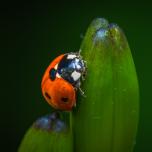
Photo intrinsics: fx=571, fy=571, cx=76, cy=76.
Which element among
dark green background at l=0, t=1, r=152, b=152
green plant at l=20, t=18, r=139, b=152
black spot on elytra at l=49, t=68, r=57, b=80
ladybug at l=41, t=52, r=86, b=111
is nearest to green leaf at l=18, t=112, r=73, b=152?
green plant at l=20, t=18, r=139, b=152

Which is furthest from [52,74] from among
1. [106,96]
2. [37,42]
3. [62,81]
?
[37,42]

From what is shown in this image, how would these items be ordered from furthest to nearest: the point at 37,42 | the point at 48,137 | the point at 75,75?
1. the point at 37,42
2. the point at 75,75
3. the point at 48,137

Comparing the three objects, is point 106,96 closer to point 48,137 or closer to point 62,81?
point 48,137

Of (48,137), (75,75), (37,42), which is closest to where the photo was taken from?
(48,137)

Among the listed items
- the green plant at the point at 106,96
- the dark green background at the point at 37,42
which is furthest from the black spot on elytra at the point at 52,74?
the dark green background at the point at 37,42

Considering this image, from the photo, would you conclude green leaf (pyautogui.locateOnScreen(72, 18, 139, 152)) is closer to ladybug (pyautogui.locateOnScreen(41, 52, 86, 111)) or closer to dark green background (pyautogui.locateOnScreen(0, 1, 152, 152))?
ladybug (pyautogui.locateOnScreen(41, 52, 86, 111))
